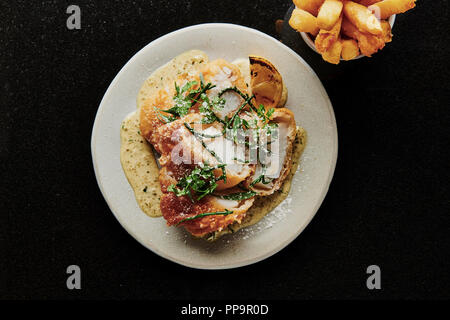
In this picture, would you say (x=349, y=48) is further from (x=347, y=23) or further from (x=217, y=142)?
(x=217, y=142)

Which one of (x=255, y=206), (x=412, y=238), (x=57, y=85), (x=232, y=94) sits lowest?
(x=412, y=238)

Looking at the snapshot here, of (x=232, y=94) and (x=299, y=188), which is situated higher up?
(x=232, y=94)

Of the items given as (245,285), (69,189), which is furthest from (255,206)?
(69,189)

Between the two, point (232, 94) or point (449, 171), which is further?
point (449, 171)

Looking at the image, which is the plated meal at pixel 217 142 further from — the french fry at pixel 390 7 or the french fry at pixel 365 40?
the french fry at pixel 390 7

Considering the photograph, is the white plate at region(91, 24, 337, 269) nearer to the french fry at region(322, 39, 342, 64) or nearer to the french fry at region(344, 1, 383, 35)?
the french fry at region(322, 39, 342, 64)

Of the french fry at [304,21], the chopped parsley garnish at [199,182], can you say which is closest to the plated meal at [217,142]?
the chopped parsley garnish at [199,182]

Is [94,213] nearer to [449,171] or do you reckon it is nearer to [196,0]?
[196,0]
